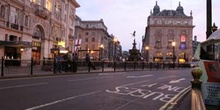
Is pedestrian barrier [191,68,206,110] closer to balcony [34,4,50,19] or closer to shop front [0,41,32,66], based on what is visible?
shop front [0,41,32,66]

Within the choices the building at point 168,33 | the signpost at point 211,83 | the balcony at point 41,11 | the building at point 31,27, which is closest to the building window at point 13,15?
the building at point 31,27

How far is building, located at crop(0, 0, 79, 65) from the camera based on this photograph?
39.2 m

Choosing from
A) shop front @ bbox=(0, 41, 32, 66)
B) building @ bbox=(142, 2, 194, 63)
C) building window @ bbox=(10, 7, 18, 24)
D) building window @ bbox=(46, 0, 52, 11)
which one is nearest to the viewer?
shop front @ bbox=(0, 41, 32, 66)

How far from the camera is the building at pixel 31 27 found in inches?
1543

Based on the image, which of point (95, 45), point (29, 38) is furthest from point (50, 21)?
point (95, 45)

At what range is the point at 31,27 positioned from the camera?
47375 millimetres

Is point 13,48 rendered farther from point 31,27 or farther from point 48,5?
point 48,5

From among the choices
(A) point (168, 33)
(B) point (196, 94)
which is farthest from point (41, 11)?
(A) point (168, 33)

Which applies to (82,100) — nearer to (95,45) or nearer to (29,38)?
(29,38)

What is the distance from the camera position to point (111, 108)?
8.27 meters

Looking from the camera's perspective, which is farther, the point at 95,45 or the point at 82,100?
the point at 95,45

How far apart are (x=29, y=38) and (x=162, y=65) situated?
80.0 ft

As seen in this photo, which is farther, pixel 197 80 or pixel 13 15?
pixel 13 15

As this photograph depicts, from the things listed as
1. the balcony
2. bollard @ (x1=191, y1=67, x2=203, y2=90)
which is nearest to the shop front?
the balcony
